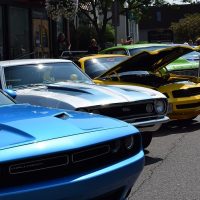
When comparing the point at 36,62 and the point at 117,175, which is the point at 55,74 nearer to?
the point at 36,62

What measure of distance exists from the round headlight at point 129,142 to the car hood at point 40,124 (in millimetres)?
122

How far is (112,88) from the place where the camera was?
7.30 m

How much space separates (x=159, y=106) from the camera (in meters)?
7.09

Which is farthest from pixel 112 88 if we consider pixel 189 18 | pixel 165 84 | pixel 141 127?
pixel 189 18

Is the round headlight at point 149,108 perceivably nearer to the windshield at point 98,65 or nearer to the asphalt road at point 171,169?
the asphalt road at point 171,169

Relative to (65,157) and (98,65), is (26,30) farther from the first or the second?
(65,157)

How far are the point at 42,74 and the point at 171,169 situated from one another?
2.67m

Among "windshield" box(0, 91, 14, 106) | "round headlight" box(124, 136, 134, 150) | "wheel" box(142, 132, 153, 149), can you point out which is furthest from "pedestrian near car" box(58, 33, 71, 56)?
"round headlight" box(124, 136, 134, 150)

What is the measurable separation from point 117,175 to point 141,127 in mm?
2955

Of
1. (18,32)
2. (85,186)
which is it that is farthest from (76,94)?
(18,32)

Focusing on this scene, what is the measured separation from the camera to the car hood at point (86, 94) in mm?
6445

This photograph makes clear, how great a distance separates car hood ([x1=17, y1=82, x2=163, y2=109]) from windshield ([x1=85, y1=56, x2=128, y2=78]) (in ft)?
10.8

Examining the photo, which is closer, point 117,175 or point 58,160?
point 58,160

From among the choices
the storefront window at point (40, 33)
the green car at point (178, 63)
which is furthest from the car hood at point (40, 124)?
the storefront window at point (40, 33)
